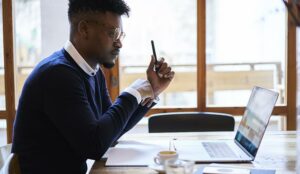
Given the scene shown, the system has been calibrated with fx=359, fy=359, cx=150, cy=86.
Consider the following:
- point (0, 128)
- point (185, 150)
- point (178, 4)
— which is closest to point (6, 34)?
point (0, 128)

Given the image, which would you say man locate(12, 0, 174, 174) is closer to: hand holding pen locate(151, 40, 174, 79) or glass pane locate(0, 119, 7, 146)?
hand holding pen locate(151, 40, 174, 79)

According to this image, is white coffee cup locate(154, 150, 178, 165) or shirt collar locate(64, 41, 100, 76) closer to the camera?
white coffee cup locate(154, 150, 178, 165)

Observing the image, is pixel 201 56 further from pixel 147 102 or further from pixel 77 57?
pixel 77 57

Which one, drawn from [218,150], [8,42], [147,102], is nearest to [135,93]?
[147,102]

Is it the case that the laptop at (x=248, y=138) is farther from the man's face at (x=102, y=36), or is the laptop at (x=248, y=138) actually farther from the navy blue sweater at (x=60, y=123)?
the man's face at (x=102, y=36)

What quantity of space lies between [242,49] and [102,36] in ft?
6.22

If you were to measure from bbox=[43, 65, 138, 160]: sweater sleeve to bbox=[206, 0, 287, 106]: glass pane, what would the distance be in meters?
1.82

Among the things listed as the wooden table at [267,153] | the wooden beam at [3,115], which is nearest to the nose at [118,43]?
the wooden table at [267,153]

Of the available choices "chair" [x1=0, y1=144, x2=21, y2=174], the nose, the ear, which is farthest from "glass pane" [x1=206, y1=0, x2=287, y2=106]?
"chair" [x1=0, y1=144, x2=21, y2=174]

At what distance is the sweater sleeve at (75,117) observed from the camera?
1.27 meters

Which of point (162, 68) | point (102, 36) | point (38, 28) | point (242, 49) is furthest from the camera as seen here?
point (242, 49)

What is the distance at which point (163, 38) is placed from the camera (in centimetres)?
310

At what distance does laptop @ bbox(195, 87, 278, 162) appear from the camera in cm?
141

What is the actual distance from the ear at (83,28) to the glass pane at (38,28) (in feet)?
4.60
